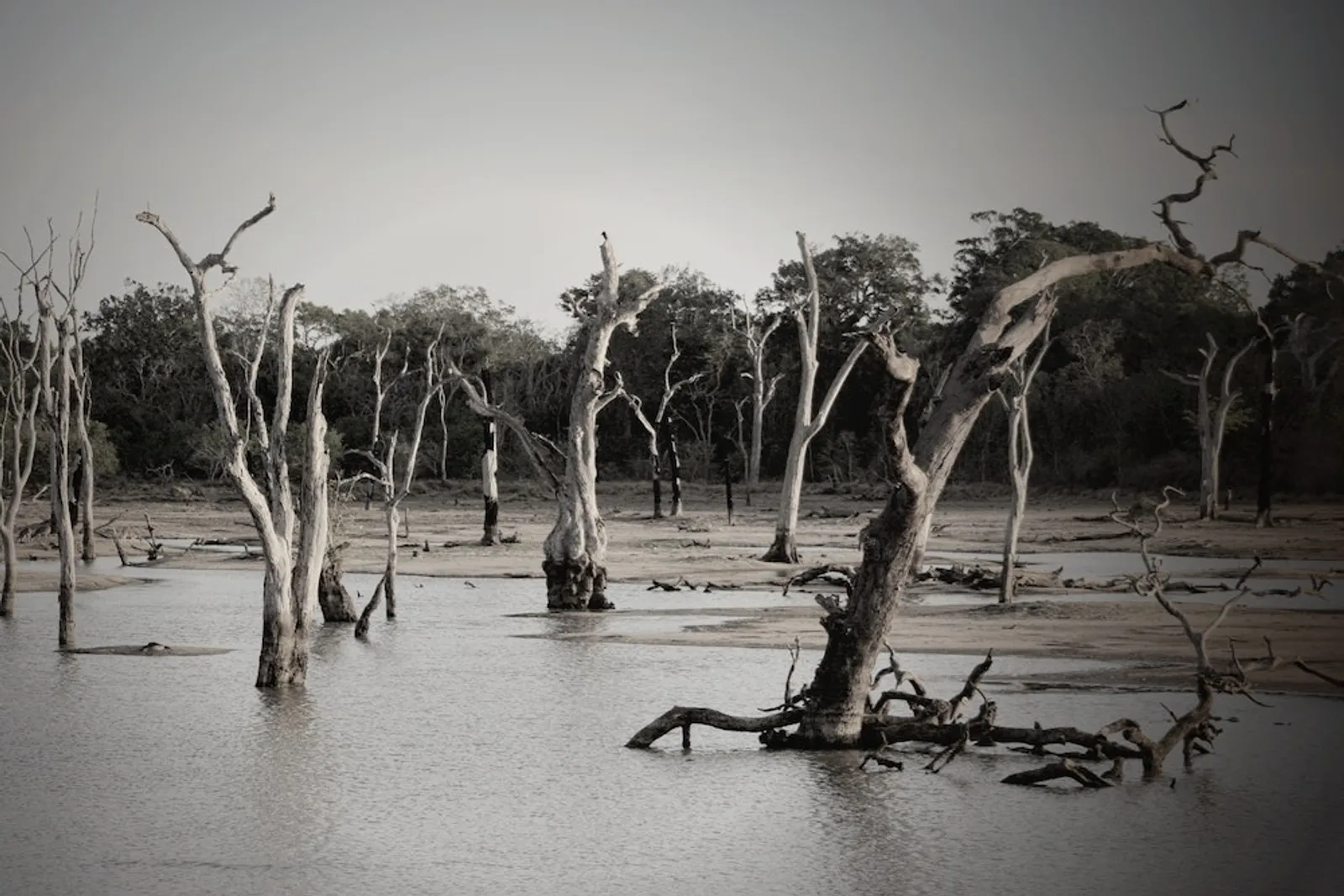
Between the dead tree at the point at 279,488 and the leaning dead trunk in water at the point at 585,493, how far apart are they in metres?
7.92

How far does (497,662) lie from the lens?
835 inches

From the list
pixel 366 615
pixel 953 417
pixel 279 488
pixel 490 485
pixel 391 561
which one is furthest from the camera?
pixel 490 485

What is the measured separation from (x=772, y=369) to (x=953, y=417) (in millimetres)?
58051

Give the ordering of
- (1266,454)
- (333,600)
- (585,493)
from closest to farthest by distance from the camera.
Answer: (585,493)
(333,600)
(1266,454)

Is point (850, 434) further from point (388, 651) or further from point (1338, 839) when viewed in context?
point (1338, 839)

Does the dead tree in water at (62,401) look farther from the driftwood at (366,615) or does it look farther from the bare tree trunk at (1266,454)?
the bare tree trunk at (1266,454)

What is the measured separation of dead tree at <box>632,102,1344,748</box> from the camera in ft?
38.7

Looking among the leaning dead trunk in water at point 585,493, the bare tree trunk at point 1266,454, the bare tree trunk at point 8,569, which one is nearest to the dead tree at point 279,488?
the leaning dead trunk in water at point 585,493

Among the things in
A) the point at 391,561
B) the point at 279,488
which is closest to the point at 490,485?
the point at 391,561

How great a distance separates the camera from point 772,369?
70000mm

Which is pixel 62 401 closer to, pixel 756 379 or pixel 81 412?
pixel 81 412

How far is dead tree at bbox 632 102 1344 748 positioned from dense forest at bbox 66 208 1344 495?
127 feet

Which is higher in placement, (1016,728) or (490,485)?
(490,485)

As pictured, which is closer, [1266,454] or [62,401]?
[62,401]
